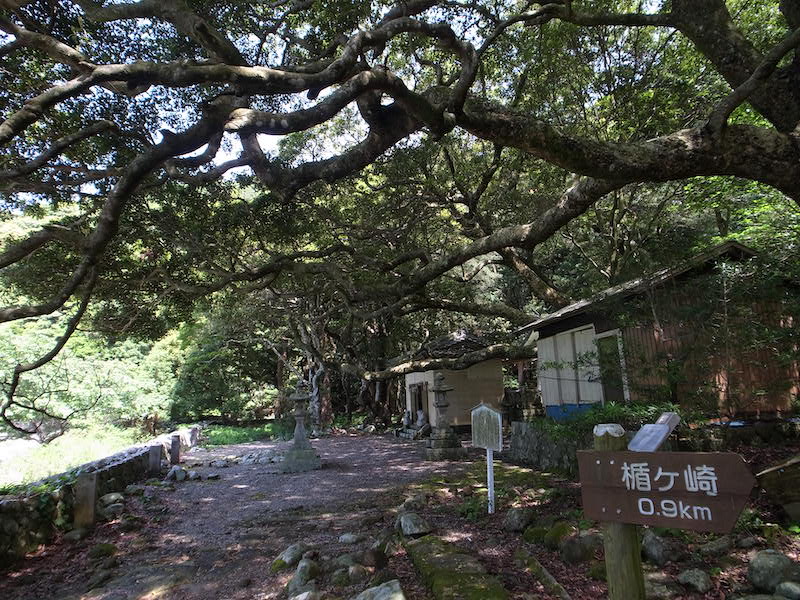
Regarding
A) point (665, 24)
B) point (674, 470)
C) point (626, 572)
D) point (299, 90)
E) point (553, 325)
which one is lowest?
point (626, 572)

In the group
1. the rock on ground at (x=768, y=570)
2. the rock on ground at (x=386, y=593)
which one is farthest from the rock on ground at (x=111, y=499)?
the rock on ground at (x=768, y=570)

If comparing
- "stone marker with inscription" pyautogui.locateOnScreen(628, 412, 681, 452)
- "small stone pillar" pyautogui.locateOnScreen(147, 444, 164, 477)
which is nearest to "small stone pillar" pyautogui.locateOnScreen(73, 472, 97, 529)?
"small stone pillar" pyautogui.locateOnScreen(147, 444, 164, 477)

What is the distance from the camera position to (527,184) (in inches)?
583

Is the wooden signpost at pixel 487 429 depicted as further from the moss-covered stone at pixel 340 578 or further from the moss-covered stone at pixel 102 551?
the moss-covered stone at pixel 102 551

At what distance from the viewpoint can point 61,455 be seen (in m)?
13.2

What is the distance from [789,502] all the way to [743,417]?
3.29m

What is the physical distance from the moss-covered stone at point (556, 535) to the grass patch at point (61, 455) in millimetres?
9764

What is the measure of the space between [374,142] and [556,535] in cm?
536

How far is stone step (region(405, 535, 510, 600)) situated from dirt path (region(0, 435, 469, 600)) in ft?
0.83

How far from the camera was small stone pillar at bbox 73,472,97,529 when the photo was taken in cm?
745

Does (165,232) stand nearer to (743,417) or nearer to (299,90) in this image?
(299,90)

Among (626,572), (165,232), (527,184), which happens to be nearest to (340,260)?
(165,232)

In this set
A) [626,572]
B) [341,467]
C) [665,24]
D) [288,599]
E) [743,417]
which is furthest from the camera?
[341,467]

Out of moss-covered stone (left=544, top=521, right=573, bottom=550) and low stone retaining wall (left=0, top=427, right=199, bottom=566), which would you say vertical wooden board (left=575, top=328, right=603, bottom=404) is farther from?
low stone retaining wall (left=0, top=427, right=199, bottom=566)
